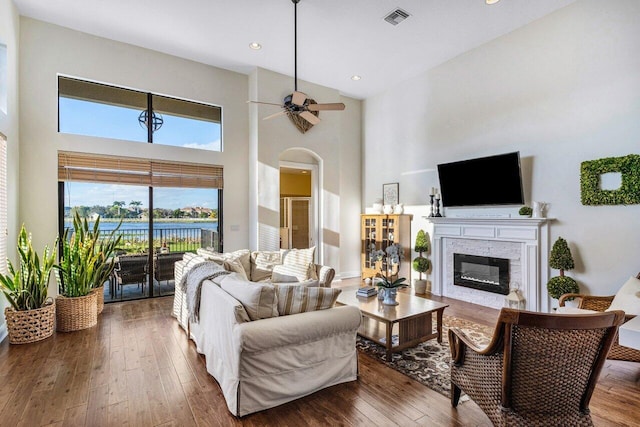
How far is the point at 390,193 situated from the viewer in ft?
22.5

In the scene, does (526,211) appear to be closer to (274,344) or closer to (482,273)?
(482,273)

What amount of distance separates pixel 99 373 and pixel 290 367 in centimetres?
186

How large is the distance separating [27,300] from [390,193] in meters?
6.02

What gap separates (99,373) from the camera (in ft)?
9.36

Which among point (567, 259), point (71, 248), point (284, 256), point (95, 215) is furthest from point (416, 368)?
point (95, 215)

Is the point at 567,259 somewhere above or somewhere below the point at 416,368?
above

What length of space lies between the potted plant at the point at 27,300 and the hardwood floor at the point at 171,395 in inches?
6.4

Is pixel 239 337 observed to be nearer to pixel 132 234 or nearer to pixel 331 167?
pixel 132 234

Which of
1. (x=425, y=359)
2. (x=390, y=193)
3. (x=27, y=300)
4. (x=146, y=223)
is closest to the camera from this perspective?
(x=425, y=359)

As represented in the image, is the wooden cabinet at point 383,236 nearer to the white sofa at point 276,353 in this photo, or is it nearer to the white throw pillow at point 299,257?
the white throw pillow at point 299,257

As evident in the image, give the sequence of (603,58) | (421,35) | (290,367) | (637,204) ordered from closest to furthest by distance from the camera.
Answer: (290,367) < (637,204) < (603,58) < (421,35)

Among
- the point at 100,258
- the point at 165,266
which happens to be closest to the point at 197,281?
the point at 100,258

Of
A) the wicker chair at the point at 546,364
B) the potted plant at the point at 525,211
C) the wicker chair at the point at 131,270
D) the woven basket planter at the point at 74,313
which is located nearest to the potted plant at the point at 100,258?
the woven basket planter at the point at 74,313

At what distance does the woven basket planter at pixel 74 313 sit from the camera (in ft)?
12.5
